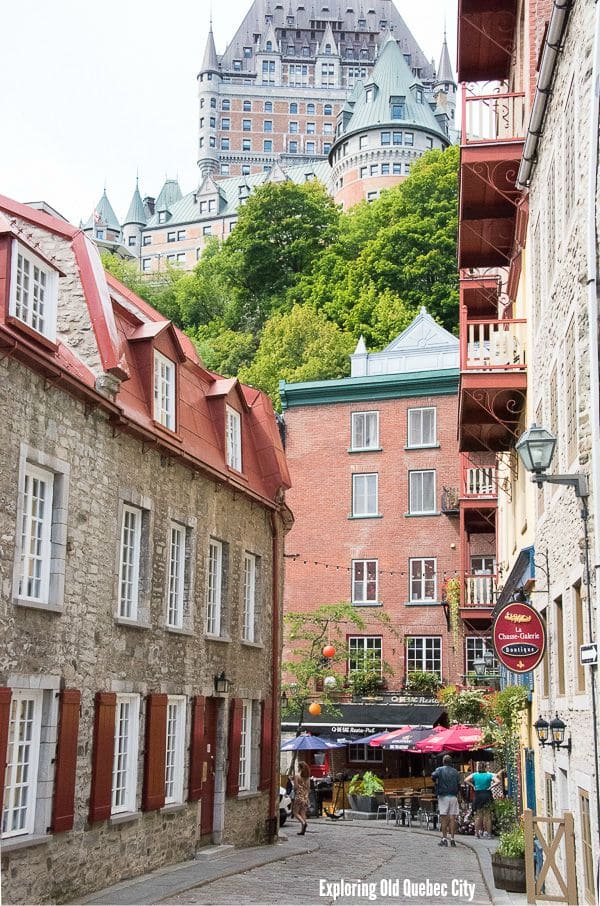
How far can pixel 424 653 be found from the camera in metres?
34.2

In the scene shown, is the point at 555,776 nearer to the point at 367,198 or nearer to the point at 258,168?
the point at 367,198

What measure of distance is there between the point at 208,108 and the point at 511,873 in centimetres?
13797

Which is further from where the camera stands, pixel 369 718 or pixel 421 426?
pixel 421 426

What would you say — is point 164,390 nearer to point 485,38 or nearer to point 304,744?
point 485,38

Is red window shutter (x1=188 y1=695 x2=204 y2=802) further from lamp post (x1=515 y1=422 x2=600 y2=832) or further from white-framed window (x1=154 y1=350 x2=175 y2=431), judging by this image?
lamp post (x1=515 y1=422 x2=600 y2=832)

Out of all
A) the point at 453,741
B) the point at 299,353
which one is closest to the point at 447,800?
the point at 453,741

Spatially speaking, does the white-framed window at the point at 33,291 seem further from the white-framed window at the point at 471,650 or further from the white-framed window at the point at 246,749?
the white-framed window at the point at 471,650

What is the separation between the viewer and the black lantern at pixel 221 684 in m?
18.3

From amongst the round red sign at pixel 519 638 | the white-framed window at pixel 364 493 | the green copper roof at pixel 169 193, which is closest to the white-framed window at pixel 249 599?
Answer: the round red sign at pixel 519 638

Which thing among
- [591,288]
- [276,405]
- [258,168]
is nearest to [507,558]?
[591,288]

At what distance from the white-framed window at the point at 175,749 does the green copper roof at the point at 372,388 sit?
19.8 metres

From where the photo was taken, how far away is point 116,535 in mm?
14617

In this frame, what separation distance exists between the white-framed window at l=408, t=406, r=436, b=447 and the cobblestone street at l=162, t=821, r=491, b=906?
15643 millimetres

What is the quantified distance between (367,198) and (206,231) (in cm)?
2420
